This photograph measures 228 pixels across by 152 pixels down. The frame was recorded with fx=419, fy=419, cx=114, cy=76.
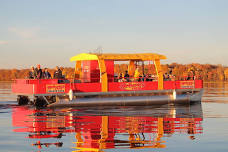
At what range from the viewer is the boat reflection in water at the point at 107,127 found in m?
13.9

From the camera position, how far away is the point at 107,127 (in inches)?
694

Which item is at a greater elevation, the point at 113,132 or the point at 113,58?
the point at 113,58

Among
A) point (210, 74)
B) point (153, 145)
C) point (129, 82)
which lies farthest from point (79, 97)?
point (210, 74)

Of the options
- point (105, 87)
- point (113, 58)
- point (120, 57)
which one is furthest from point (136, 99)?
point (113, 58)

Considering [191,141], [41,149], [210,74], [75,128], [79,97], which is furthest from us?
[210,74]

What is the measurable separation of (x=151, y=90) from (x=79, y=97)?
530cm

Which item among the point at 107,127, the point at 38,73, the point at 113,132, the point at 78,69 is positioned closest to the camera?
the point at 113,132

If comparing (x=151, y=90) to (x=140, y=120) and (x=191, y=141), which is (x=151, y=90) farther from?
(x=191, y=141)

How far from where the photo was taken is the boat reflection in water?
45.6 ft

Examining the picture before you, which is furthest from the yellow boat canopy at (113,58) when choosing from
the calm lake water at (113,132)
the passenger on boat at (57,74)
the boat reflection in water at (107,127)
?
the calm lake water at (113,132)

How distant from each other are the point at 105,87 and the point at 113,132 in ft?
39.4

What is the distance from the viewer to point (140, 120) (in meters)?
20.3

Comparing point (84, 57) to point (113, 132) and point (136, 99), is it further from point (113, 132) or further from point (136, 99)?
point (113, 132)

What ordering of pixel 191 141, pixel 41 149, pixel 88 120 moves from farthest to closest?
pixel 88 120, pixel 191 141, pixel 41 149
